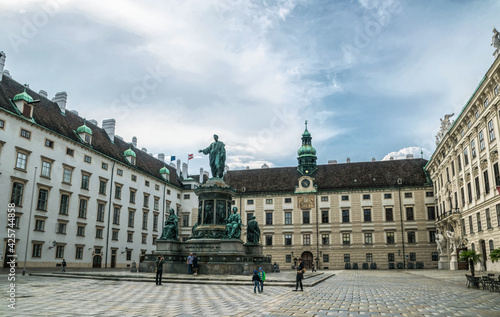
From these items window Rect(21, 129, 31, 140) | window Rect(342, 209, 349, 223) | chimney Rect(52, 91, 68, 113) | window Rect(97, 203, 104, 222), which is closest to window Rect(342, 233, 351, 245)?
window Rect(342, 209, 349, 223)

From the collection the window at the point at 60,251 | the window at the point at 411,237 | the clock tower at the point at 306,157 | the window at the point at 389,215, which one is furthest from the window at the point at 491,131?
the window at the point at 60,251

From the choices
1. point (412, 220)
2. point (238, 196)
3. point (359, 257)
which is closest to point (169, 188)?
point (238, 196)

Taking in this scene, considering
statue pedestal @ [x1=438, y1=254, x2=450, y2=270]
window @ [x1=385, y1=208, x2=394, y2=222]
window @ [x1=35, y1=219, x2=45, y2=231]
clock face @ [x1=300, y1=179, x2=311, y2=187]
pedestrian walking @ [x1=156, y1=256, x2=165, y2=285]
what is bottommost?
statue pedestal @ [x1=438, y1=254, x2=450, y2=270]

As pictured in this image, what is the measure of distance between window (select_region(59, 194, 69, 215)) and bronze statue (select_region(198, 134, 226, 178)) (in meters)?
19.4

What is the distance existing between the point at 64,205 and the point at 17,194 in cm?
609

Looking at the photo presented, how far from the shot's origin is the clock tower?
6644 centimetres

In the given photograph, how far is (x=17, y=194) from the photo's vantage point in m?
34.9

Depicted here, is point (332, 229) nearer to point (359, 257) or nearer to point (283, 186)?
point (359, 257)

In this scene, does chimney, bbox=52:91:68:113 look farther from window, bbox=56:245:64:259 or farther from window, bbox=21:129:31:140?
window, bbox=56:245:64:259

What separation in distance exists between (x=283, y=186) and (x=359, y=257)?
51.8 feet

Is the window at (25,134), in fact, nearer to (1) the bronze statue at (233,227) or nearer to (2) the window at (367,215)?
(1) the bronze statue at (233,227)

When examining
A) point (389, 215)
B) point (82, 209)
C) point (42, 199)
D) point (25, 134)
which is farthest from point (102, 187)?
point (389, 215)

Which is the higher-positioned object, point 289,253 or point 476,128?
point 476,128

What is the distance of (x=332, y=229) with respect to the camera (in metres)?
60.7
